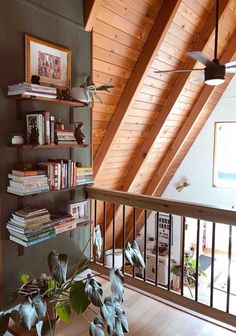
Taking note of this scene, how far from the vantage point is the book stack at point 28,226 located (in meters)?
2.13

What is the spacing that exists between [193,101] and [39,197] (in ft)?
10.4

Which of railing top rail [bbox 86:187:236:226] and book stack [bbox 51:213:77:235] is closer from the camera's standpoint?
railing top rail [bbox 86:187:236:226]

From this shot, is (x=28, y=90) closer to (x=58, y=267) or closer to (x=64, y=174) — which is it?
(x=64, y=174)

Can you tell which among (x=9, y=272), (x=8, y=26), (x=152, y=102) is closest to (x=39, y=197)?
(x=9, y=272)

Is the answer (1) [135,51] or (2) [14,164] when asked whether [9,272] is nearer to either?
(2) [14,164]

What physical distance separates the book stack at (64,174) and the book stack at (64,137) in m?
0.16

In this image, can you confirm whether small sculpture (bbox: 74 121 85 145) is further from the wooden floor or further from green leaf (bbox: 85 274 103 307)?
the wooden floor

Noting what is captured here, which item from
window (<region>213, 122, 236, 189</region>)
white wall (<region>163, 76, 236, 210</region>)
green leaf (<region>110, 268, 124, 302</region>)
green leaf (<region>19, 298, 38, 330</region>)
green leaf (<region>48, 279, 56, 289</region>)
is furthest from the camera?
window (<region>213, 122, 236, 189</region>)

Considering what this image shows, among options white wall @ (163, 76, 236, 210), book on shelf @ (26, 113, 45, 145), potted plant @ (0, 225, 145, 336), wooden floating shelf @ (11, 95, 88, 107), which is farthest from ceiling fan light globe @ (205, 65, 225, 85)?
white wall @ (163, 76, 236, 210)

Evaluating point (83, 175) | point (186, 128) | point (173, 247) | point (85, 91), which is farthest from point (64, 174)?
point (173, 247)

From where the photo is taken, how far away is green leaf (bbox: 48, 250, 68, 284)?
1823mm

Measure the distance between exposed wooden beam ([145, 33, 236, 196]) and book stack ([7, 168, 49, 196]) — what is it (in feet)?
10.6

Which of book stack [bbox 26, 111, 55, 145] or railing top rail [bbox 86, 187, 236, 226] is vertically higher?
book stack [bbox 26, 111, 55, 145]

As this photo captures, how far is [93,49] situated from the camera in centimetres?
278
